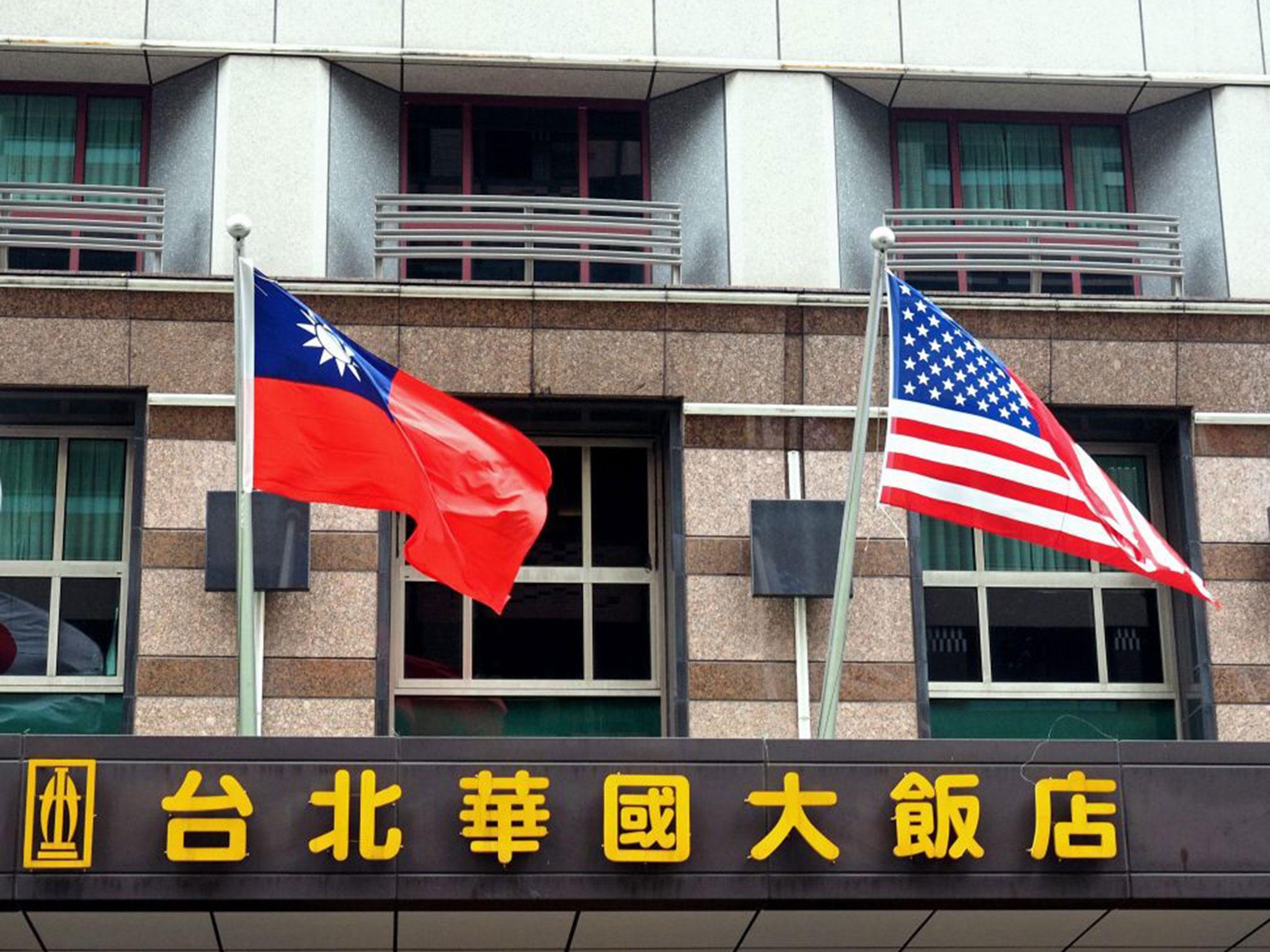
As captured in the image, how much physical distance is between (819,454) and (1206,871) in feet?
18.5

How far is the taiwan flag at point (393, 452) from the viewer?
18.2 m

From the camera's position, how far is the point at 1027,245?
76.4 ft

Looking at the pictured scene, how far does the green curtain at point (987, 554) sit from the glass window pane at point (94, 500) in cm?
769

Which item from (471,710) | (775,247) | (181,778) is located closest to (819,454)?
(775,247)

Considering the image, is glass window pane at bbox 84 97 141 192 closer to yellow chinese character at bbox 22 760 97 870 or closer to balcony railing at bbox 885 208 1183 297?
balcony railing at bbox 885 208 1183 297

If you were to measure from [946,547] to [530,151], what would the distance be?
585 cm

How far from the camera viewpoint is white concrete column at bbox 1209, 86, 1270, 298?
76.1 ft

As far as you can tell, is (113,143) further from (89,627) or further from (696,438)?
(696,438)

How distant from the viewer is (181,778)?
1759 centimetres

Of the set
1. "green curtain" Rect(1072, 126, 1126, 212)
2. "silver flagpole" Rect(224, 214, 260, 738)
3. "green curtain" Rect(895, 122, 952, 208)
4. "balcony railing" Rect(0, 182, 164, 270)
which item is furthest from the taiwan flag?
"green curtain" Rect(1072, 126, 1126, 212)

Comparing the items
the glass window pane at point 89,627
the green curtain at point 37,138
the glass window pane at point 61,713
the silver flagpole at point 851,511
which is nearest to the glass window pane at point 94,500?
the glass window pane at point 89,627

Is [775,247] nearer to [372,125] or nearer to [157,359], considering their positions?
[372,125]

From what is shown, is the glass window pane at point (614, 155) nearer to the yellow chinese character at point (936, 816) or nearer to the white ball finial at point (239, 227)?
the white ball finial at point (239, 227)

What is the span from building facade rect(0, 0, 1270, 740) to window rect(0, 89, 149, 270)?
0.12 ft
